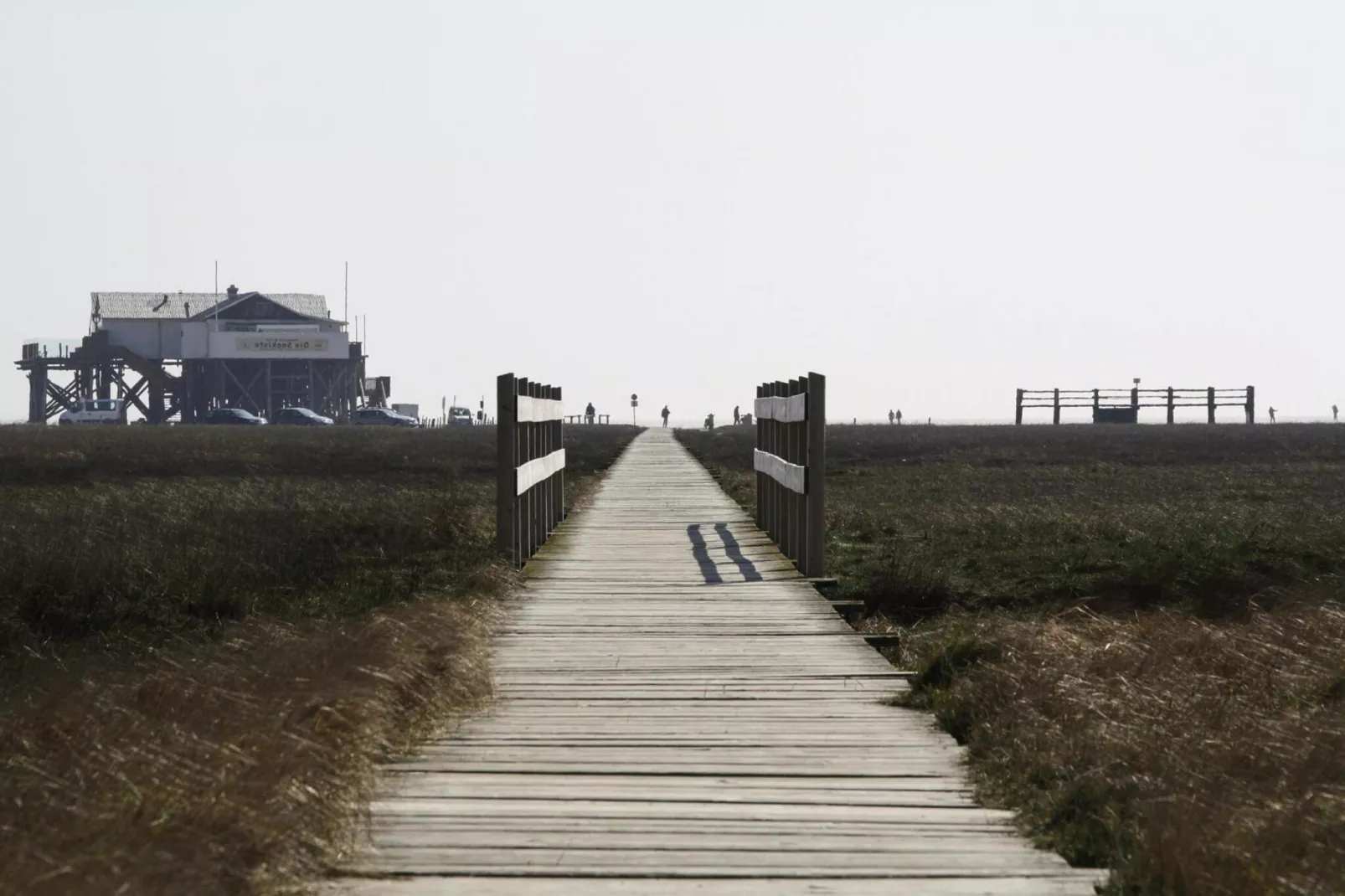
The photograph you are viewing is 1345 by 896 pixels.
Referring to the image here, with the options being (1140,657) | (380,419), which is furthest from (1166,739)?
(380,419)

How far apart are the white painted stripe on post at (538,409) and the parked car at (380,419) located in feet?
267

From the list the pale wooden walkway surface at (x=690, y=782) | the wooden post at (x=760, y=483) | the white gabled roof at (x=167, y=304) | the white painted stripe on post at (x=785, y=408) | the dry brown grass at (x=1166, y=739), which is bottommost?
the pale wooden walkway surface at (x=690, y=782)

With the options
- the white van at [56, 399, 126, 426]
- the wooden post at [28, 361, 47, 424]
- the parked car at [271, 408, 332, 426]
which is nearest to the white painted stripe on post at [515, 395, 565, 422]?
the parked car at [271, 408, 332, 426]

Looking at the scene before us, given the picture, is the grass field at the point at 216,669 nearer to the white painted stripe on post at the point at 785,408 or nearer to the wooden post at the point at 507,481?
the wooden post at the point at 507,481

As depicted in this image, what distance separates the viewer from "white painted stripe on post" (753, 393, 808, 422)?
1319cm

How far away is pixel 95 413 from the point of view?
10350 centimetres

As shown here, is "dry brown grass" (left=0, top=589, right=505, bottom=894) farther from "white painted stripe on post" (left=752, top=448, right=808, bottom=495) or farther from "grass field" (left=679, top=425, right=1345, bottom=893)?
"white painted stripe on post" (left=752, top=448, right=808, bottom=495)

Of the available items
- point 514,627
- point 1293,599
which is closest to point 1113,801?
point 514,627

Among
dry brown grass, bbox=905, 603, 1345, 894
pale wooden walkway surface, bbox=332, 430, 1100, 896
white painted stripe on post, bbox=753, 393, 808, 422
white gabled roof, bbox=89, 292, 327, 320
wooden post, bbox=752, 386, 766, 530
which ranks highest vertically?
white gabled roof, bbox=89, 292, 327, 320

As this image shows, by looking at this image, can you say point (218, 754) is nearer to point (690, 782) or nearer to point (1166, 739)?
point (690, 782)

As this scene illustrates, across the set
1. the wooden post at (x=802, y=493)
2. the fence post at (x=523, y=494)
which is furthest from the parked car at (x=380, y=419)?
the wooden post at (x=802, y=493)

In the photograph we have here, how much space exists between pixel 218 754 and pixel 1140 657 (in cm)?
523

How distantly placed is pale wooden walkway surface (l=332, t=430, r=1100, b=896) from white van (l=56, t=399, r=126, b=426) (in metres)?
98.4

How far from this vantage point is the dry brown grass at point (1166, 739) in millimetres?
4734
